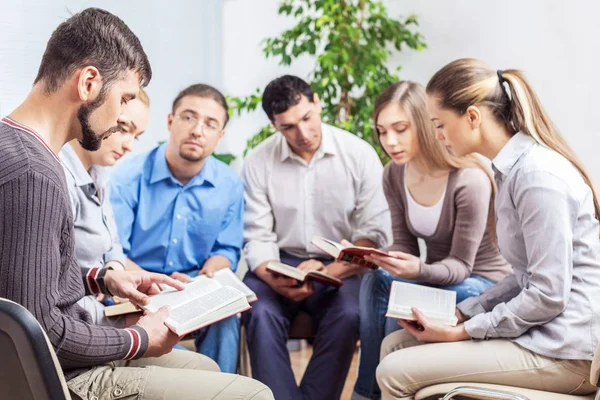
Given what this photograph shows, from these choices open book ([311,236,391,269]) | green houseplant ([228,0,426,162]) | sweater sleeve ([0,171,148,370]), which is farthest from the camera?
green houseplant ([228,0,426,162])

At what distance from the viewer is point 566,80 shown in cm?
342

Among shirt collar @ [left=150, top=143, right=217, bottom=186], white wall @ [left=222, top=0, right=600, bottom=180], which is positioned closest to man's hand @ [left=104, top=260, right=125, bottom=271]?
shirt collar @ [left=150, top=143, right=217, bottom=186]

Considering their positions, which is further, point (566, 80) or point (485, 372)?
point (566, 80)

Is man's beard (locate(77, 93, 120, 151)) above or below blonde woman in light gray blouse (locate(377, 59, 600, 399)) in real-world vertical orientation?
above

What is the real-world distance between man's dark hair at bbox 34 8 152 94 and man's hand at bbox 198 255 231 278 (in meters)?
1.38

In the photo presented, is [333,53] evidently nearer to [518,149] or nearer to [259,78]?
[259,78]

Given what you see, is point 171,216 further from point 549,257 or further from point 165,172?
point 549,257

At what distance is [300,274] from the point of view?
2.75 m

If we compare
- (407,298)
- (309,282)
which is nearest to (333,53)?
(309,282)

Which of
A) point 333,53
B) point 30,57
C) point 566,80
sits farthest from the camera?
point 333,53

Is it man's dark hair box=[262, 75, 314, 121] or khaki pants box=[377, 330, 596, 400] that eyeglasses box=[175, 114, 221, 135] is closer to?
man's dark hair box=[262, 75, 314, 121]

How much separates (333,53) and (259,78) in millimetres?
850

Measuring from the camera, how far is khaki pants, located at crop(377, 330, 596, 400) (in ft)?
6.48

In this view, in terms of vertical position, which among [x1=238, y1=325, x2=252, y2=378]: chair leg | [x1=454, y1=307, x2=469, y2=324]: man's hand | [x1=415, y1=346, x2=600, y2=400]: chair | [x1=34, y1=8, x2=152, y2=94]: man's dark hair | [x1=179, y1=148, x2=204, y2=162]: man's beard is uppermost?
[x1=34, y1=8, x2=152, y2=94]: man's dark hair
